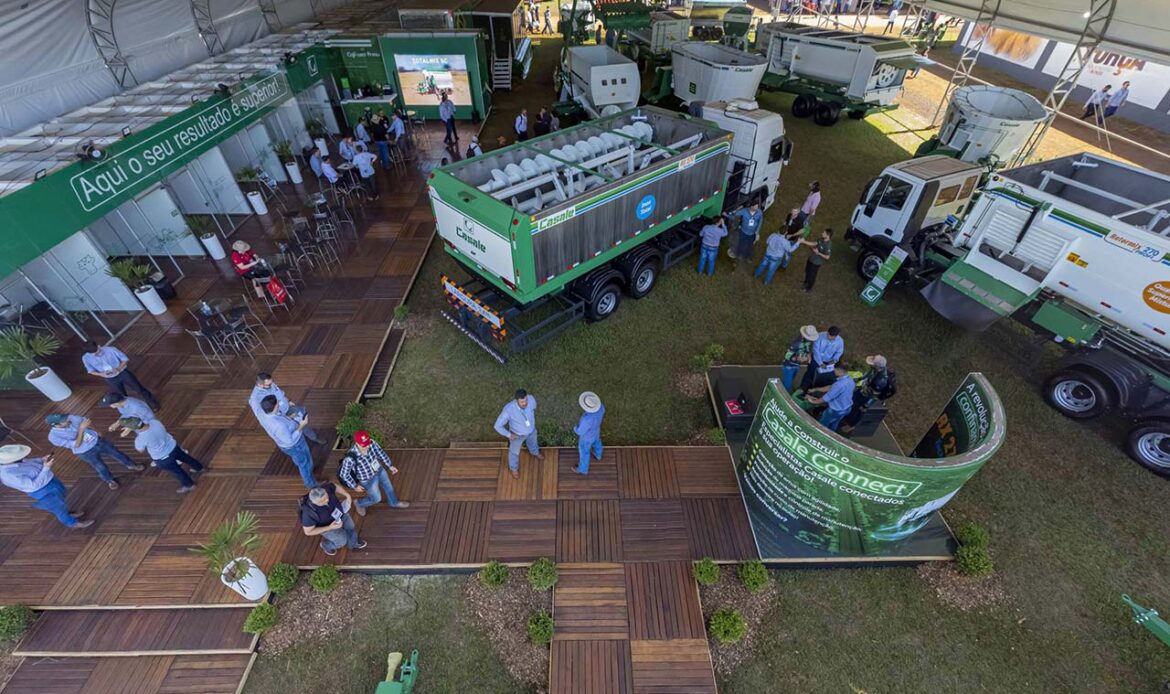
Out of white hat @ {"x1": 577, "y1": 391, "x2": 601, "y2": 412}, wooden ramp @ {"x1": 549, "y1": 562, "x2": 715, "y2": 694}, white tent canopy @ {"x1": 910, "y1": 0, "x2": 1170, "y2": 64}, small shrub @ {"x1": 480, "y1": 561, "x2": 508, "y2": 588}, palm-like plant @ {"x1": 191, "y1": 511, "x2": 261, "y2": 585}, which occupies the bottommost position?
wooden ramp @ {"x1": 549, "y1": 562, "x2": 715, "y2": 694}

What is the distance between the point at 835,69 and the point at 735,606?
20523mm

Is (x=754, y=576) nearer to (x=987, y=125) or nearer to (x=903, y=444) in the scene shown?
(x=903, y=444)

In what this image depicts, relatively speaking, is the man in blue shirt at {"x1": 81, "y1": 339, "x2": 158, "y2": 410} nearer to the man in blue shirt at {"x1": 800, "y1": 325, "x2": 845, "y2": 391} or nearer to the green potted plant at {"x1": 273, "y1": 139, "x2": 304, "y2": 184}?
the green potted plant at {"x1": 273, "y1": 139, "x2": 304, "y2": 184}

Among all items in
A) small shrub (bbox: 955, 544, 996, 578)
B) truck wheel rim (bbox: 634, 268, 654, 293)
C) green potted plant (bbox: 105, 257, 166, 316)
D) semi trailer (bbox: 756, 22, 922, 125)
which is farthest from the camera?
semi trailer (bbox: 756, 22, 922, 125)

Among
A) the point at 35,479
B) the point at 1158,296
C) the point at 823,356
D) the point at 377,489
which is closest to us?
the point at 35,479

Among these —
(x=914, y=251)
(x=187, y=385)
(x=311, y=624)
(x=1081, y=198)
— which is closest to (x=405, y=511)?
(x=311, y=624)

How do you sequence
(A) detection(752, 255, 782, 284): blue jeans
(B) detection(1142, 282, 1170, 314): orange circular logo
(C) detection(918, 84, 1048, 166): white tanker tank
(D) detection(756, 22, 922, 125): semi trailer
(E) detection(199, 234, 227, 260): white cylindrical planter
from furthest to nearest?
(D) detection(756, 22, 922, 125): semi trailer → (C) detection(918, 84, 1048, 166): white tanker tank → (E) detection(199, 234, 227, 260): white cylindrical planter → (A) detection(752, 255, 782, 284): blue jeans → (B) detection(1142, 282, 1170, 314): orange circular logo

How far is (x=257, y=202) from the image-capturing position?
1334 centimetres

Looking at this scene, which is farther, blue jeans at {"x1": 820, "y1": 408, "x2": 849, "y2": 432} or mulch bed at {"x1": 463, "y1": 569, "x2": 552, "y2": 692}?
blue jeans at {"x1": 820, "y1": 408, "x2": 849, "y2": 432}

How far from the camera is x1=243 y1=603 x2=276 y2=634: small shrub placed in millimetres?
5703

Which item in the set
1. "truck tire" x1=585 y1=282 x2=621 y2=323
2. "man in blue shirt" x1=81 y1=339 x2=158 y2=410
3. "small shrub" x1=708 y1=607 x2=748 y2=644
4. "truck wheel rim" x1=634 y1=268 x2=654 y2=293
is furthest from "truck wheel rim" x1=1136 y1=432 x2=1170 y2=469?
"man in blue shirt" x1=81 y1=339 x2=158 y2=410

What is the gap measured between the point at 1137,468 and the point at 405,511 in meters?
11.6

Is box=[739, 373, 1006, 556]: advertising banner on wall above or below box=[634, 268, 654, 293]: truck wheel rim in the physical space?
above

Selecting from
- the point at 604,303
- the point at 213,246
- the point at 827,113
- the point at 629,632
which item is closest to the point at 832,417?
the point at 629,632
